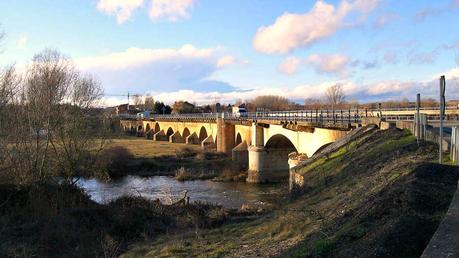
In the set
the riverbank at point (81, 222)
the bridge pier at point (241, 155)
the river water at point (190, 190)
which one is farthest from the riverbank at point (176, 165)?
the riverbank at point (81, 222)

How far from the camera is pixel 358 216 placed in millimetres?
9289

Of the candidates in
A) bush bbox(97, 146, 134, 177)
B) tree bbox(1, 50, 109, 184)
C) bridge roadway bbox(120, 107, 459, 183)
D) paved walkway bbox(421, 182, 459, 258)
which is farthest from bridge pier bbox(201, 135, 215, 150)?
paved walkway bbox(421, 182, 459, 258)

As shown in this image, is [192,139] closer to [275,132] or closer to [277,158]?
[277,158]

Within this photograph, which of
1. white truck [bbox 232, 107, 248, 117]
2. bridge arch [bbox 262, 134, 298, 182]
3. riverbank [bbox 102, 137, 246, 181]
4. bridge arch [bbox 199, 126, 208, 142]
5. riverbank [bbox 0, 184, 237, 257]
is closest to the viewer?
riverbank [bbox 0, 184, 237, 257]

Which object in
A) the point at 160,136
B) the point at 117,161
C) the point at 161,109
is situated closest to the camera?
the point at 117,161

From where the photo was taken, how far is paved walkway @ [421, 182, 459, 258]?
210 inches

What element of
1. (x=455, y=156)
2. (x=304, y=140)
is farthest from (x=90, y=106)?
(x=455, y=156)

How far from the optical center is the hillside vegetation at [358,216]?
6.89 metres

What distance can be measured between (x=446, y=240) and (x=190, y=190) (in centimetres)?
3646

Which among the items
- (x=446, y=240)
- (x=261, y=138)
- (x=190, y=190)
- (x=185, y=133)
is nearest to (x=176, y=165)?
(x=261, y=138)

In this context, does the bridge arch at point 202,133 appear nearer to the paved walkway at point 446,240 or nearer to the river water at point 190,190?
the river water at point 190,190

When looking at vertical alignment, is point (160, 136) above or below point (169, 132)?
below

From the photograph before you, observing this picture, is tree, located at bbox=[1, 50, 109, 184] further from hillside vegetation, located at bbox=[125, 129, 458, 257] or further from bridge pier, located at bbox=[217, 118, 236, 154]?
bridge pier, located at bbox=[217, 118, 236, 154]

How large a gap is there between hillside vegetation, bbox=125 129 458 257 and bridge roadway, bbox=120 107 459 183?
30.8 ft
